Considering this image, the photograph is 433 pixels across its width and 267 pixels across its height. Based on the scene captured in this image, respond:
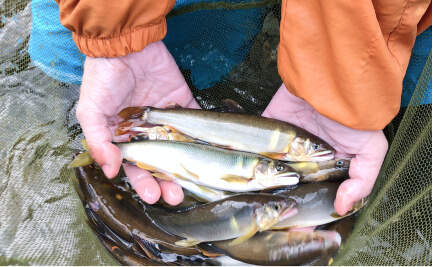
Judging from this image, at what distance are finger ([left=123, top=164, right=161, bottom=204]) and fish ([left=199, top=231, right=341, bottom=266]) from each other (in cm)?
44

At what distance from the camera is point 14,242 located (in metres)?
2.15

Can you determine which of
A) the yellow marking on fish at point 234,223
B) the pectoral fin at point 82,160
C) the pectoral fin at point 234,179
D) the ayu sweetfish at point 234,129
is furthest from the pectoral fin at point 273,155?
the pectoral fin at point 82,160

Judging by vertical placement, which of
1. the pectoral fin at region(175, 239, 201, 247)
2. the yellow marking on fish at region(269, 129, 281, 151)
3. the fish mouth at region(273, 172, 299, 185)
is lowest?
the pectoral fin at region(175, 239, 201, 247)

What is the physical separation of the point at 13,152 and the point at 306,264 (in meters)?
2.15

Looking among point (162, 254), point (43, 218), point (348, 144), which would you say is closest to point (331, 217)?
point (348, 144)

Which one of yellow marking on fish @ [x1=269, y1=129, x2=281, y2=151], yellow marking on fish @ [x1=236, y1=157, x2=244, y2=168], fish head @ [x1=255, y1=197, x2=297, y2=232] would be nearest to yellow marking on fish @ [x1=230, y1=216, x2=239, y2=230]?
fish head @ [x1=255, y1=197, x2=297, y2=232]

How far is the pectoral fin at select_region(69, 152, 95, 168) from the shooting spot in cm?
233

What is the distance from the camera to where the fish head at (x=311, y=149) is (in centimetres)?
245

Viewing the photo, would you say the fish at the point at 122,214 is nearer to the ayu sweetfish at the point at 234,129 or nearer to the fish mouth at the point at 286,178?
the ayu sweetfish at the point at 234,129

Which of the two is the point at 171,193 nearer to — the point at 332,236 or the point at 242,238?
the point at 242,238

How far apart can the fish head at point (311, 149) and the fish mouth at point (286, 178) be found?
177 mm

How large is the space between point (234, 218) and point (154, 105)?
1013 mm

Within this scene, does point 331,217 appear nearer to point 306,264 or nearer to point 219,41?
point 306,264

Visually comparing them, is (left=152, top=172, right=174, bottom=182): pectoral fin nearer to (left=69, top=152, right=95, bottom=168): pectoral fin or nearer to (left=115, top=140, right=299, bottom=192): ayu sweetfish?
(left=115, top=140, right=299, bottom=192): ayu sweetfish
